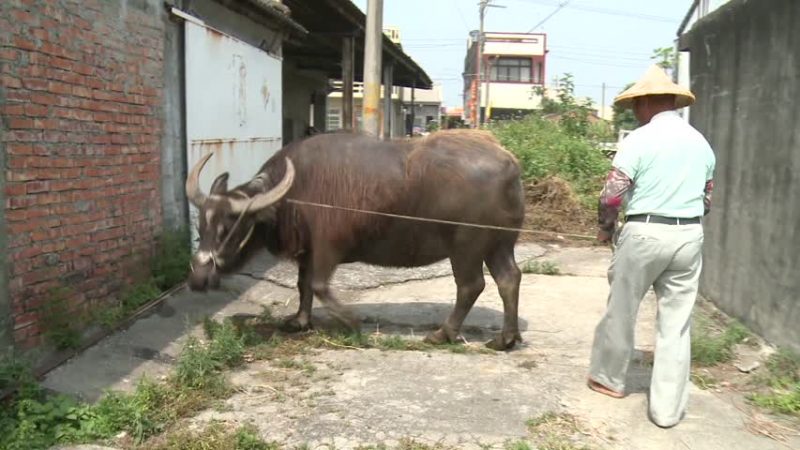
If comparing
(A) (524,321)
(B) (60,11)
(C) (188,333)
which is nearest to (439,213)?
(A) (524,321)

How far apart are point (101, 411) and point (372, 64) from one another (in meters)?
6.46

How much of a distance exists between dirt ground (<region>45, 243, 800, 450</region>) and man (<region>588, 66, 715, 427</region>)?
356 millimetres

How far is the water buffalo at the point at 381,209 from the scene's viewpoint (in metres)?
5.41

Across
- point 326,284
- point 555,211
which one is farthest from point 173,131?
point 555,211

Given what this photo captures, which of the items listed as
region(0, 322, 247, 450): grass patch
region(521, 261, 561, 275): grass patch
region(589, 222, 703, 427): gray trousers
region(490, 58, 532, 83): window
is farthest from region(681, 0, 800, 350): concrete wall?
region(490, 58, 532, 83): window

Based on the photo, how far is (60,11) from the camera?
4.80 meters

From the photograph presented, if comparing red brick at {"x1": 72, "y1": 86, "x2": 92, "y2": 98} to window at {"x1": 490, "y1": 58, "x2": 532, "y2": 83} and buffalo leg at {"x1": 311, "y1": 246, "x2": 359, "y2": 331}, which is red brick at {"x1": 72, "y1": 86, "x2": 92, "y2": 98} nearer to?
buffalo leg at {"x1": 311, "y1": 246, "x2": 359, "y2": 331}

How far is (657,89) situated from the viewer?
4.27 metres

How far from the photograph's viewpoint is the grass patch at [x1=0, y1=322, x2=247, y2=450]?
373 centimetres

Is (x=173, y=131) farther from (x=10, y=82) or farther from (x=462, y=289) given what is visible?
(x=462, y=289)

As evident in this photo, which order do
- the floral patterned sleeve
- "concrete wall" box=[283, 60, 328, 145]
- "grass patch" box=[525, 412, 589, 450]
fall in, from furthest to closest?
"concrete wall" box=[283, 60, 328, 145]
the floral patterned sleeve
"grass patch" box=[525, 412, 589, 450]

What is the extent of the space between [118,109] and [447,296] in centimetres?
345

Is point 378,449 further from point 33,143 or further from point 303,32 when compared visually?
point 303,32

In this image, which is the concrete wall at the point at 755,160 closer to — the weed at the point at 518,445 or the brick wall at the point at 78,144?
the weed at the point at 518,445
